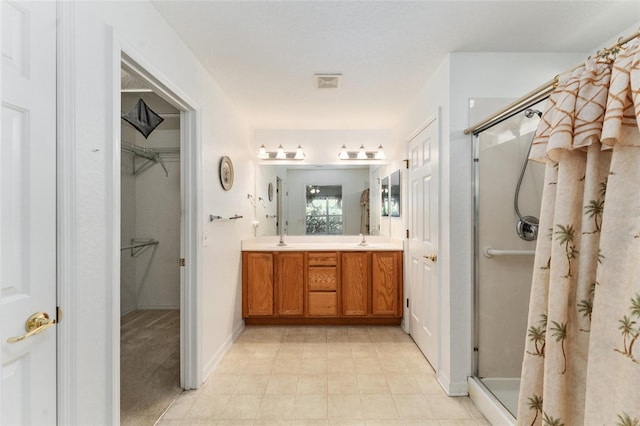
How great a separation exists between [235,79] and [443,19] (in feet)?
5.33

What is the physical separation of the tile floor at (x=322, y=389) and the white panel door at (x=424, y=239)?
0.25 m

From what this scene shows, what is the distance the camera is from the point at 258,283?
334 cm

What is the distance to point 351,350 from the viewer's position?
276 centimetres

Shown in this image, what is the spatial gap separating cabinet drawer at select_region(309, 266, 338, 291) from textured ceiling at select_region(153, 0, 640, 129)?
1898mm

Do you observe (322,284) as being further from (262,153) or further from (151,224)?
(151,224)

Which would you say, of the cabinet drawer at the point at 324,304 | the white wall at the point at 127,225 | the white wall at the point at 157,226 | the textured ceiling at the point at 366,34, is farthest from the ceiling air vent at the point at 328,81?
the white wall at the point at 127,225

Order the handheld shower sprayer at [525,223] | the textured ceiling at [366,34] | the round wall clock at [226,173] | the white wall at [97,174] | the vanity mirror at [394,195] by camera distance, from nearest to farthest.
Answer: the white wall at [97,174] < the textured ceiling at [366,34] < the handheld shower sprayer at [525,223] < the round wall clock at [226,173] < the vanity mirror at [394,195]

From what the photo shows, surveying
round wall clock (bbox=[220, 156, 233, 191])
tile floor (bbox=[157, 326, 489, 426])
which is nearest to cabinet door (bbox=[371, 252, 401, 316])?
tile floor (bbox=[157, 326, 489, 426])

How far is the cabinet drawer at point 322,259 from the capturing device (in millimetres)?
3359

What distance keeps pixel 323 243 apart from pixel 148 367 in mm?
2254

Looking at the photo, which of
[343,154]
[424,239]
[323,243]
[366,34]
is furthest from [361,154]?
[366,34]

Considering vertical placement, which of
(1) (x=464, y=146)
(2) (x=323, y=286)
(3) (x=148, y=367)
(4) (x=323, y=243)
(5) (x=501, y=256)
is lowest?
(3) (x=148, y=367)

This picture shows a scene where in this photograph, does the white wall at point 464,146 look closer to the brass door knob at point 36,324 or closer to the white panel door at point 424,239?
the white panel door at point 424,239

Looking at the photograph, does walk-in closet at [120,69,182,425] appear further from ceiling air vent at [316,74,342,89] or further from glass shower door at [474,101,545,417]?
glass shower door at [474,101,545,417]
